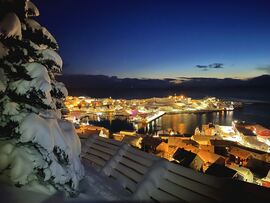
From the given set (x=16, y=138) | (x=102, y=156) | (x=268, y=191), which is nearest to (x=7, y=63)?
(x=16, y=138)

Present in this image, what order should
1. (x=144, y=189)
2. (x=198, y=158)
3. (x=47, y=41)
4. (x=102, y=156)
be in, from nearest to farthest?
(x=47, y=41) < (x=144, y=189) < (x=102, y=156) < (x=198, y=158)

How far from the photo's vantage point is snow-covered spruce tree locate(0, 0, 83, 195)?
3.70 metres

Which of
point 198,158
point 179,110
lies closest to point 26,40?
point 198,158

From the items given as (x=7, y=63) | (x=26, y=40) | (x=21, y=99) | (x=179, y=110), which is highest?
(x=26, y=40)

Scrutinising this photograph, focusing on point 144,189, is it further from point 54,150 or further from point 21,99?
point 21,99

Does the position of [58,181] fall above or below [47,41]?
below

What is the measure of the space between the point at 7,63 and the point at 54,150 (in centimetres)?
149

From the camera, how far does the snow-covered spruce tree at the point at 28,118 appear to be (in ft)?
12.1

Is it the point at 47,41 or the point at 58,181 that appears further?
the point at 47,41

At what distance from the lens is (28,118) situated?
371 cm

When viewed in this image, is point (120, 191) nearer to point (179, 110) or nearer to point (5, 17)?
point (5, 17)

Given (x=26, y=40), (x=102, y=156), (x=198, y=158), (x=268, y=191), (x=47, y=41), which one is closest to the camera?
(x=268, y=191)

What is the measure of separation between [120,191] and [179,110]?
60.4 meters

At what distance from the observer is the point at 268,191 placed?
3.53 metres
